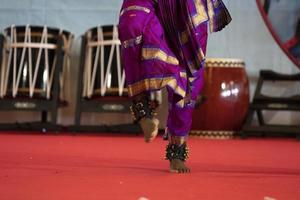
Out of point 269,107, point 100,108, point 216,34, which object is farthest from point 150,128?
point 216,34

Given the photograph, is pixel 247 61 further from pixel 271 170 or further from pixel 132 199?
pixel 132 199

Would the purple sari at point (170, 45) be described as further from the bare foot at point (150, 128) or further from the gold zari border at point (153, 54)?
the bare foot at point (150, 128)

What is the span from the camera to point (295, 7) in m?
5.14

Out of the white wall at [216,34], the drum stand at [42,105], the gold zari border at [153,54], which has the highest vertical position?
the white wall at [216,34]

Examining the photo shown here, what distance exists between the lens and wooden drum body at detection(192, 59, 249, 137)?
495cm

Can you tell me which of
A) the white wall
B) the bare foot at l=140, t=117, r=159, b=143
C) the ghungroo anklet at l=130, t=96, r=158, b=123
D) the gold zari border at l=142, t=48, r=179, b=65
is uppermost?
the white wall

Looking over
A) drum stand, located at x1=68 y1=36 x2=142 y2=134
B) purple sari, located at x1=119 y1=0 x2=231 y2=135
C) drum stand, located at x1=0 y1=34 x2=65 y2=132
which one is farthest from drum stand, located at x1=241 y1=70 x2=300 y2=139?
purple sari, located at x1=119 y1=0 x2=231 y2=135

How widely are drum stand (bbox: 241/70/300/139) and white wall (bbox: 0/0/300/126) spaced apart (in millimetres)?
154

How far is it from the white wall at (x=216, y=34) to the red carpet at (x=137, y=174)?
1.71 meters

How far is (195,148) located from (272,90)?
68.3 inches

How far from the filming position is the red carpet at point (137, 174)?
1.67 metres

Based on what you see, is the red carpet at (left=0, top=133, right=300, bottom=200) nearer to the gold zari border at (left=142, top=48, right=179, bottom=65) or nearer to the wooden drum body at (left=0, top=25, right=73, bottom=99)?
the gold zari border at (left=142, top=48, right=179, bottom=65)

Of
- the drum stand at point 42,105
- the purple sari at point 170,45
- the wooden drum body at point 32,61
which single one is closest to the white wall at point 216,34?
the wooden drum body at point 32,61

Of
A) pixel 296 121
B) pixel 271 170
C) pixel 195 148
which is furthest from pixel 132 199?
pixel 296 121
